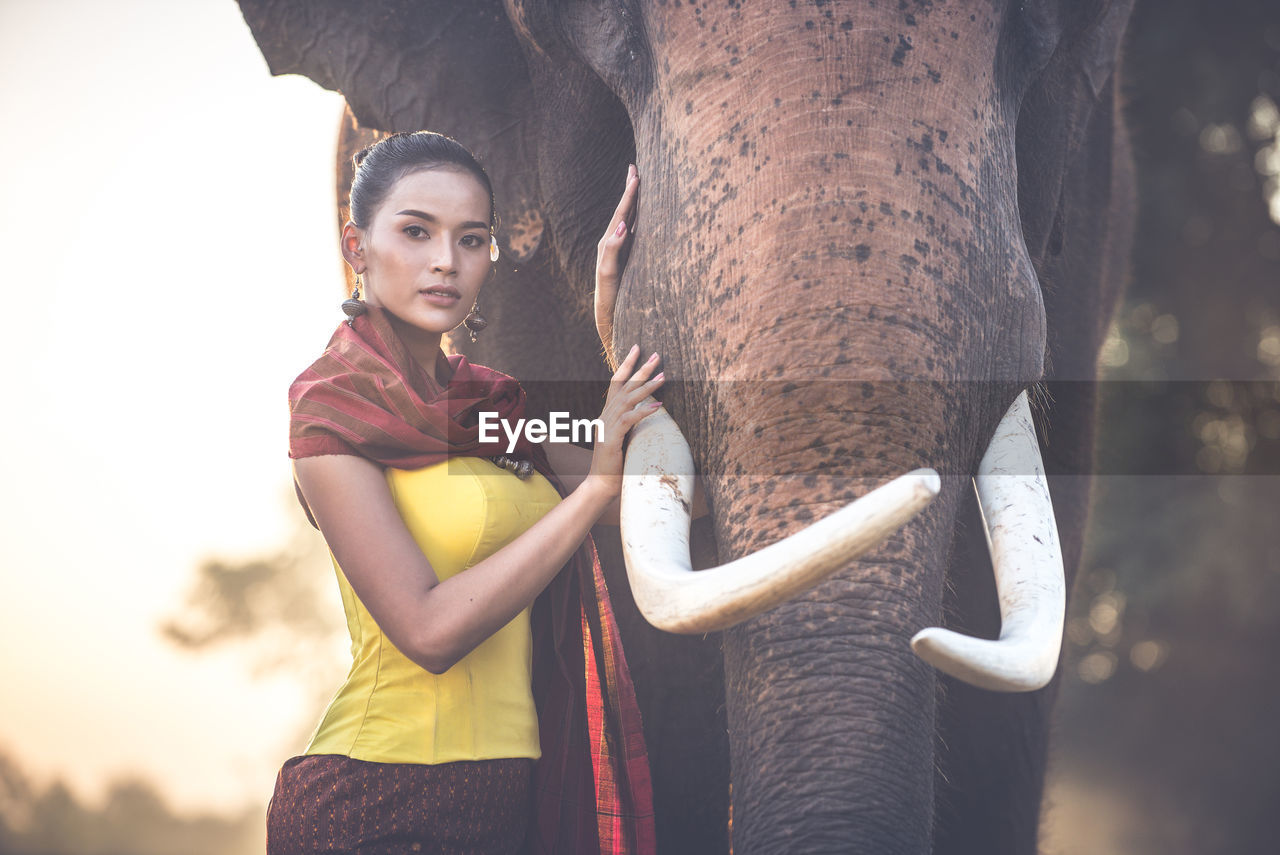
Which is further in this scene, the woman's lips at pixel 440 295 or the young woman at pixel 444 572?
the woman's lips at pixel 440 295

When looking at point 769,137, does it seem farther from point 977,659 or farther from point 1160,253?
point 1160,253

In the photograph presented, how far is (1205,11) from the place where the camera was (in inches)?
245

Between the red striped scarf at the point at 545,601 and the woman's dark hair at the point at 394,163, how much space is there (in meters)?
0.15

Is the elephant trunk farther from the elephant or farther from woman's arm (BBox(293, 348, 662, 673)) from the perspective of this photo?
woman's arm (BBox(293, 348, 662, 673))

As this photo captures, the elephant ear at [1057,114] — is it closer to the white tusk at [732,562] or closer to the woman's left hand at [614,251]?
the woman's left hand at [614,251]

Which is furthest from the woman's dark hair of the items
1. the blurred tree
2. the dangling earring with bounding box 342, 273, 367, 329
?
the blurred tree

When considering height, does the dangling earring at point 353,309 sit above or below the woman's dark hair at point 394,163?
below

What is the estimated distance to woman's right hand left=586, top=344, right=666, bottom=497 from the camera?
1409 mm

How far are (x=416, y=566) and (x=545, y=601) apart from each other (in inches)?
13.9

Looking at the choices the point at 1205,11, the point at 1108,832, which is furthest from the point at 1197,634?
the point at 1205,11

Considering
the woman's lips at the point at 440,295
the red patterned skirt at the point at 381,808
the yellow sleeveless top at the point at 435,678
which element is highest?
the woman's lips at the point at 440,295

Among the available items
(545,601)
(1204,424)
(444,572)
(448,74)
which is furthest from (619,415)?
(1204,424)

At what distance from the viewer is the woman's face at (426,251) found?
1510 mm

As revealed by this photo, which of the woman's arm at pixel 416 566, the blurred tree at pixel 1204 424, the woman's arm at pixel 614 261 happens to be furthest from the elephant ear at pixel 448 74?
the blurred tree at pixel 1204 424
